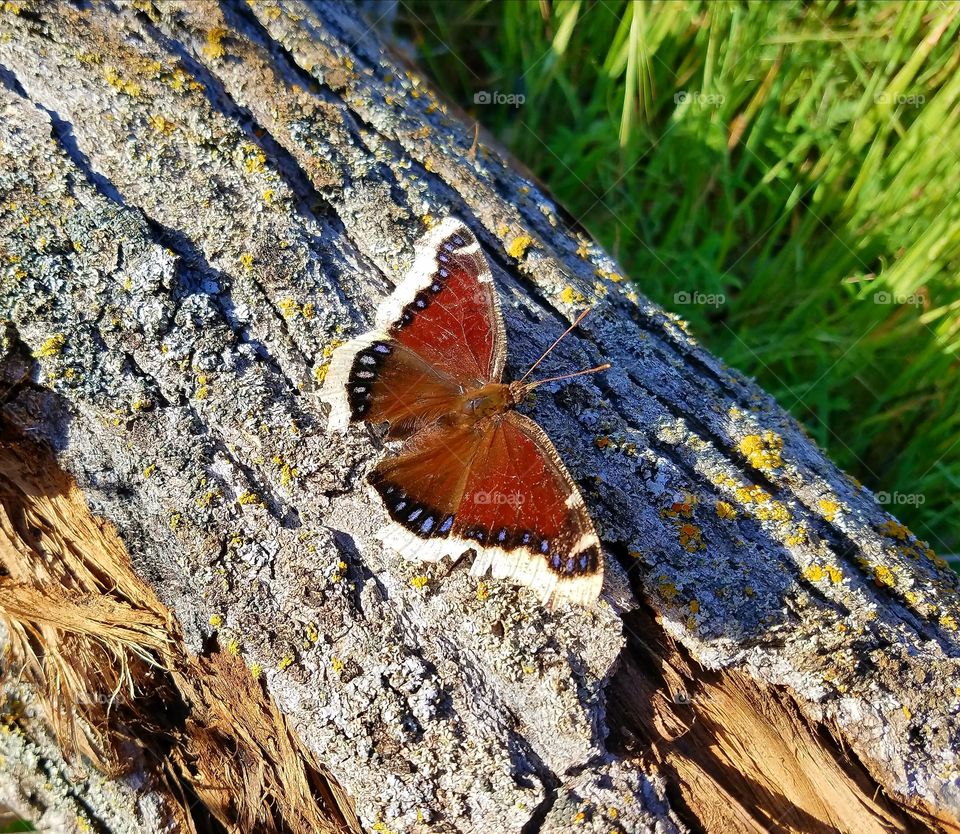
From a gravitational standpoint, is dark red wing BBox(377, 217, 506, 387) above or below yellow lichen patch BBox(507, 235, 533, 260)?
below

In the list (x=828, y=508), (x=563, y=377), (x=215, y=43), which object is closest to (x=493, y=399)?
(x=563, y=377)

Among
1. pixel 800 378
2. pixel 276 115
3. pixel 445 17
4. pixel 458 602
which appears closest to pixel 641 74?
pixel 445 17

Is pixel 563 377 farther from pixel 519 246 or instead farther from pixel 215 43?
pixel 215 43

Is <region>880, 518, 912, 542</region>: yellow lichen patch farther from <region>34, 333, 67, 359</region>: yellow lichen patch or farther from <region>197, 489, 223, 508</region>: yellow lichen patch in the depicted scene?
<region>34, 333, 67, 359</region>: yellow lichen patch

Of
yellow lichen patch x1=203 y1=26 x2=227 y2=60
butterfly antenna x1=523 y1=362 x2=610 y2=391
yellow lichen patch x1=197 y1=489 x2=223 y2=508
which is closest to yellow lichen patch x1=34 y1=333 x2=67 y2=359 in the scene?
yellow lichen patch x1=197 y1=489 x2=223 y2=508

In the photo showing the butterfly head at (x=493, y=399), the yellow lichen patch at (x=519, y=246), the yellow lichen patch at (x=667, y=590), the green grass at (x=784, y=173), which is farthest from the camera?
the green grass at (x=784, y=173)

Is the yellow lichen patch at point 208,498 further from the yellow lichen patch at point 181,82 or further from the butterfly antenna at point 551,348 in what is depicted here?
the yellow lichen patch at point 181,82

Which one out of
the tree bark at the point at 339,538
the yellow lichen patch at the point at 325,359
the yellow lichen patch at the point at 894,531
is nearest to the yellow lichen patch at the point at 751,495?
the tree bark at the point at 339,538
